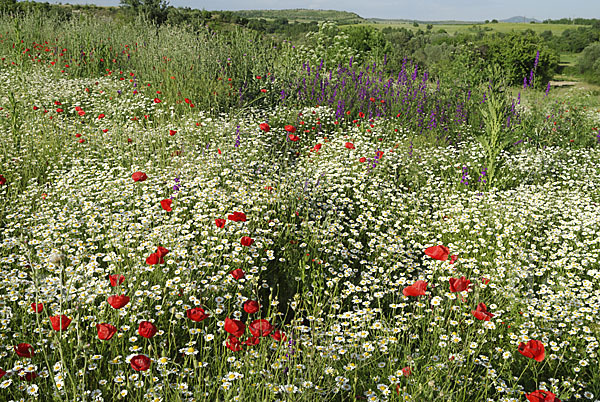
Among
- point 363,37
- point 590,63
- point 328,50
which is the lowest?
point 328,50

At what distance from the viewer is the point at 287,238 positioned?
155 inches

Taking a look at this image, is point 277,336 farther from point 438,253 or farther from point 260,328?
point 438,253

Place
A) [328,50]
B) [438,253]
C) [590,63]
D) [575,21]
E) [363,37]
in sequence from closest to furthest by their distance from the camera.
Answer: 1. [438,253]
2. [328,50]
3. [363,37]
4. [590,63]
5. [575,21]

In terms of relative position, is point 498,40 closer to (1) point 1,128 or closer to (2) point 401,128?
(2) point 401,128

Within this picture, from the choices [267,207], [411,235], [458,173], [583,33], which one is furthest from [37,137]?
[583,33]

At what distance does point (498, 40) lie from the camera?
23016 mm

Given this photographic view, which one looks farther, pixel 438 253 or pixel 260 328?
pixel 438 253

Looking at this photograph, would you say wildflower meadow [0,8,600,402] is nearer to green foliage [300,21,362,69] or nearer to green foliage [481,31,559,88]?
green foliage [300,21,362,69]

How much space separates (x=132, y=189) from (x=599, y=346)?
Answer: 4.09 meters

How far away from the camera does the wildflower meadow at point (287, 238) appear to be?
2.33 m

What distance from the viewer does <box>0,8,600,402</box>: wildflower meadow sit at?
2.33m

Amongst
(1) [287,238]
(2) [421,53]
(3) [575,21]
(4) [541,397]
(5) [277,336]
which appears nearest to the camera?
(4) [541,397]

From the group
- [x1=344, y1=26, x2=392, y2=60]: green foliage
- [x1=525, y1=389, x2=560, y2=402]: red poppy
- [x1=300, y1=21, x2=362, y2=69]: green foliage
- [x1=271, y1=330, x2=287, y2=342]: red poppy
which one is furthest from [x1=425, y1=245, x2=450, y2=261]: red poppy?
[x1=344, y1=26, x2=392, y2=60]: green foliage

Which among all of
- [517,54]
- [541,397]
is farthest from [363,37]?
[541,397]
